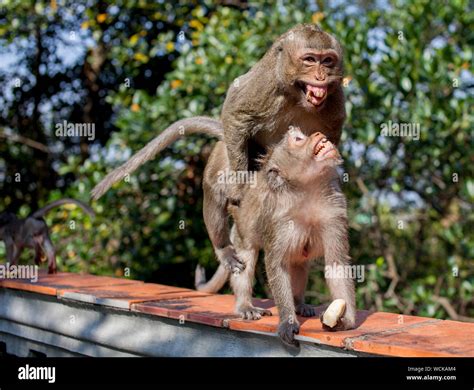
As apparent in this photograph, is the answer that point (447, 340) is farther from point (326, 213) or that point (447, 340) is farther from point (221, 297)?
point (221, 297)

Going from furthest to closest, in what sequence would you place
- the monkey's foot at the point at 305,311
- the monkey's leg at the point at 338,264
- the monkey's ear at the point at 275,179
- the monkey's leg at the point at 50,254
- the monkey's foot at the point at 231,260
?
the monkey's leg at the point at 50,254, the monkey's foot at the point at 231,260, the monkey's foot at the point at 305,311, the monkey's ear at the point at 275,179, the monkey's leg at the point at 338,264

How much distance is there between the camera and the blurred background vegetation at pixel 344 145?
6.20 meters

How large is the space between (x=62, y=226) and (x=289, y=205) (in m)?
4.79

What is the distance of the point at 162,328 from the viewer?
3.81 meters

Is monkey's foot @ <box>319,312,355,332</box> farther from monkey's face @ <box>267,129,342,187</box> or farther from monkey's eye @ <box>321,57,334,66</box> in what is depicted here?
monkey's eye @ <box>321,57,334,66</box>

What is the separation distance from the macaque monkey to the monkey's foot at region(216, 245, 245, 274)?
203 centimetres

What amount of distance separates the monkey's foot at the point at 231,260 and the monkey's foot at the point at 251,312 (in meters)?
0.37

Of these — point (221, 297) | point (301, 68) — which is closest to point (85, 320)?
point (221, 297)

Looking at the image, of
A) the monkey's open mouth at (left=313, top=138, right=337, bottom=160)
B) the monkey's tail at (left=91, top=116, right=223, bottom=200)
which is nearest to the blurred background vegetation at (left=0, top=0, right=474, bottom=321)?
the monkey's tail at (left=91, top=116, right=223, bottom=200)

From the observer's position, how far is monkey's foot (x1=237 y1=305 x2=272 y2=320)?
12.0 ft

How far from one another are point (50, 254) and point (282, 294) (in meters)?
3.36

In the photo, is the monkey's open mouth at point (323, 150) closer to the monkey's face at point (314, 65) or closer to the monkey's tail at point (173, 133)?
the monkey's face at point (314, 65)

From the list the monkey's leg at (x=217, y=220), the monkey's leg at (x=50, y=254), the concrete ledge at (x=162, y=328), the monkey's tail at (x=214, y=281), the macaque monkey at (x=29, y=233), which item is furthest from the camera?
the macaque monkey at (x=29, y=233)

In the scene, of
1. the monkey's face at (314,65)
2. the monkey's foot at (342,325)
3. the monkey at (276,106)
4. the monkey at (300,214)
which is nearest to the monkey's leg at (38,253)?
the monkey at (276,106)
